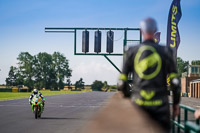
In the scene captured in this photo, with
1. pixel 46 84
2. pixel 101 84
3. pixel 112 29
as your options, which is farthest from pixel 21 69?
pixel 112 29

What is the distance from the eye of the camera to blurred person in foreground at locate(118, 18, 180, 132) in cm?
262

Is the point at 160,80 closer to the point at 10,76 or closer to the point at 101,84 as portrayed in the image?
the point at 101,84

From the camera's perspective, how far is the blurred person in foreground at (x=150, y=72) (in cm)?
262

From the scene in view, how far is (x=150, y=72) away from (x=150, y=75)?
1.0 inches

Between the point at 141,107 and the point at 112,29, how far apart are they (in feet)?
56.5

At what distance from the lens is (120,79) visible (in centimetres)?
287

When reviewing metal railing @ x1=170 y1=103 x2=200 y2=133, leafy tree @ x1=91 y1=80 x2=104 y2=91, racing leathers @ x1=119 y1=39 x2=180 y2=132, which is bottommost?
leafy tree @ x1=91 y1=80 x2=104 y2=91

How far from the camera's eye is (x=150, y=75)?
268 cm

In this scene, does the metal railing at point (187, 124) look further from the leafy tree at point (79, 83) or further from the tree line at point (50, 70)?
the leafy tree at point (79, 83)

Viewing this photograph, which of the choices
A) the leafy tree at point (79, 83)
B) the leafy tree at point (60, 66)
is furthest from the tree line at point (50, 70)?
the leafy tree at point (79, 83)

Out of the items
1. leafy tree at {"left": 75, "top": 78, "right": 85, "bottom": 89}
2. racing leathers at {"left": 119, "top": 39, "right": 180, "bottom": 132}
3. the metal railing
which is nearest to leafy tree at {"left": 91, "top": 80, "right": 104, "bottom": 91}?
leafy tree at {"left": 75, "top": 78, "right": 85, "bottom": 89}

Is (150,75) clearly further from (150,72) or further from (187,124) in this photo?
(187,124)

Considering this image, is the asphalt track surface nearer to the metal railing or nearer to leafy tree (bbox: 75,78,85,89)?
the metal railing

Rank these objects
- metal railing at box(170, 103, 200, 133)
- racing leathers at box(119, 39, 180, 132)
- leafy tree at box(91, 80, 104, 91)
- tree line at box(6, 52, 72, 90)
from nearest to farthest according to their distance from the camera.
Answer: metal railing at box(170, 103, 200, 133), racing leathers at box(119, 39, 180, 132), tree line at box(6, 52, 72, 90), leafy tree at box(91, 80, 104, 91)
